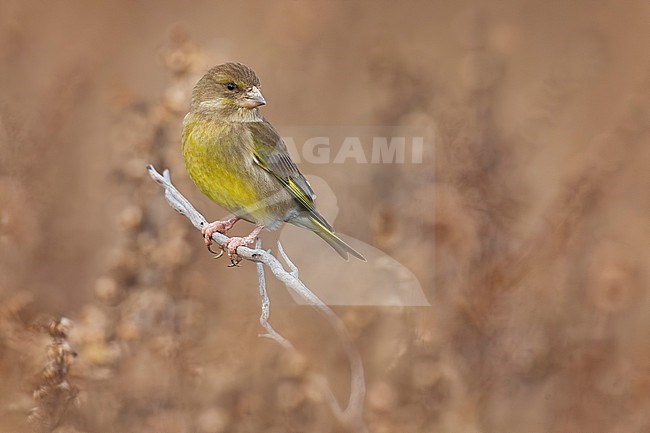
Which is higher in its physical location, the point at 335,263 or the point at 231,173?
the point at 231,173

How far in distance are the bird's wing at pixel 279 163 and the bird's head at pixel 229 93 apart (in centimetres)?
2

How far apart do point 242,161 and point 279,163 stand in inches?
2.0

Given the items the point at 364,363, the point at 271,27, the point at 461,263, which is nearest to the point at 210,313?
the point at 364,363

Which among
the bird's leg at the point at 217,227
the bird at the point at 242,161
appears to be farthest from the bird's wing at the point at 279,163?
the bird's leg at the point at 217,227

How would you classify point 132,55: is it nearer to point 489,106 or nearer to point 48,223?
point 48,223

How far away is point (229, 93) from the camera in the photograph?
3.49ft

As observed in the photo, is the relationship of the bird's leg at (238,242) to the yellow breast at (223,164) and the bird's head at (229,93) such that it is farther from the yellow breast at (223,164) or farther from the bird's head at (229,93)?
the bird's head at (229,93)

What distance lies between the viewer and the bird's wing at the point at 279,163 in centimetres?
112

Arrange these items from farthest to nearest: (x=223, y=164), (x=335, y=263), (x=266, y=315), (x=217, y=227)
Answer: (x=335, y=263) < (x=217, y=227) < (x=223, y=164) < (x=266, y=315)

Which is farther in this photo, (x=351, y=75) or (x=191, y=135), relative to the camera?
(x=351, y=75)

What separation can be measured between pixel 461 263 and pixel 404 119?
0.30 m

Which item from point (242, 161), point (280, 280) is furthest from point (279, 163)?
point (280, 280)

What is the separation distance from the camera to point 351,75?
204cm

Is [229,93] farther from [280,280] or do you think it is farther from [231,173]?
[280,280]
